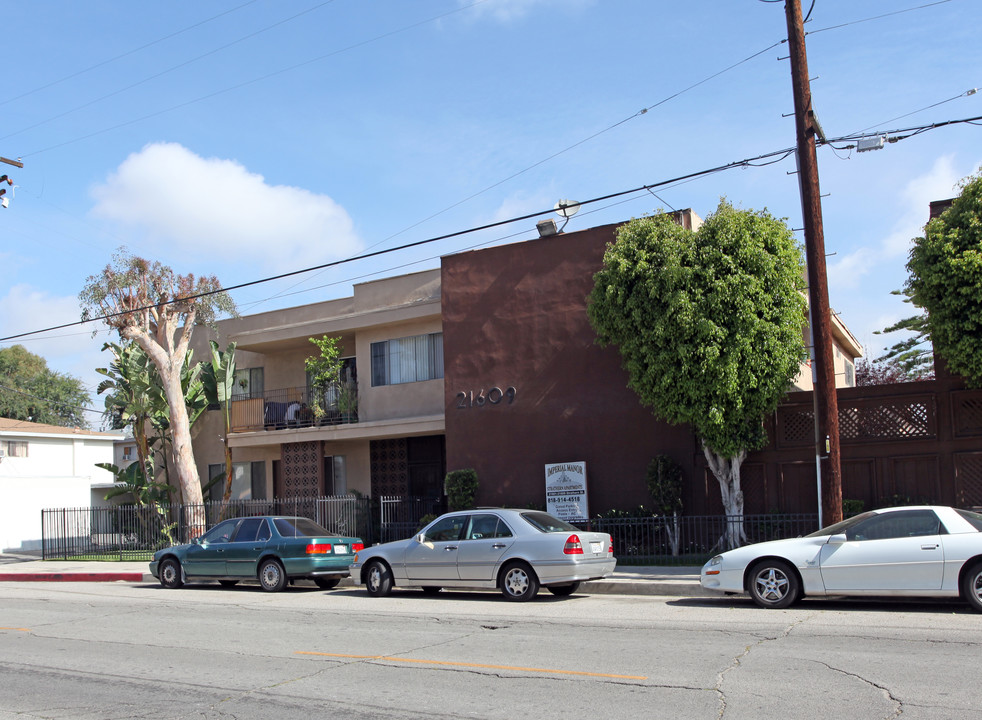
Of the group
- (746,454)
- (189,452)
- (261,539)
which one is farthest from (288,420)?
(746,454)

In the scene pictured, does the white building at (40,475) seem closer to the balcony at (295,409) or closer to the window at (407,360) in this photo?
the balcony at (295,409)

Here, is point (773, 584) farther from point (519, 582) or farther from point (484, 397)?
point (484, 397)

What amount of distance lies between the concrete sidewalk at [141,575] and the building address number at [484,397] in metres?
5.62

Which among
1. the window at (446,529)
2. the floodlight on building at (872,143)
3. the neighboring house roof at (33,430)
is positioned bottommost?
the window at (446,529)

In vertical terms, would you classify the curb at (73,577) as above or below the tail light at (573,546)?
below

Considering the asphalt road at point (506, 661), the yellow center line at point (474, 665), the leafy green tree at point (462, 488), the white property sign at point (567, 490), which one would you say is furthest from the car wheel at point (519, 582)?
the leafy green tree at point (462, 488)

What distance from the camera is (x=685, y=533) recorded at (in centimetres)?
1902

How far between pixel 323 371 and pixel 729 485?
12.2 meters

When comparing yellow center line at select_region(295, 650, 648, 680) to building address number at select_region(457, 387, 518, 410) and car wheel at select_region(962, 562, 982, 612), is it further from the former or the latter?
building address number at select_region(457, 387, 518, 410)

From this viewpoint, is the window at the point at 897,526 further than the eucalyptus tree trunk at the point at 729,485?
No

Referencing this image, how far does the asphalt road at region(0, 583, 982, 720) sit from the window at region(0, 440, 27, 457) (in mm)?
24162

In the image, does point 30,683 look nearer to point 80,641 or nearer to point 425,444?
point 80,641

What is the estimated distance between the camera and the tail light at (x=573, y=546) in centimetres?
1339

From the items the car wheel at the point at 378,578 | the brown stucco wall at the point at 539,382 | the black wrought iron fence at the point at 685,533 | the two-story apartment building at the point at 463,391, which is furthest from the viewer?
the two-story apartment building at the point at 463,391
